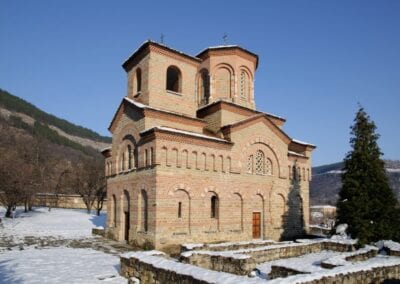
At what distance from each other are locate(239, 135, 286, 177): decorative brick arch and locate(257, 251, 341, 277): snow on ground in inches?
246

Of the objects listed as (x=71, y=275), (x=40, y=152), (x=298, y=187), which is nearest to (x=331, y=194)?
(x=40, y=152)

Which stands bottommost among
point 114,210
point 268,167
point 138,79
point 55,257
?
point 55,257

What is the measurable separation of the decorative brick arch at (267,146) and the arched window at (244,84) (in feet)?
13.2

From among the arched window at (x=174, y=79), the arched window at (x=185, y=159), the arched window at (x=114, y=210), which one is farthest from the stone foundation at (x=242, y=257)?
the arched window at (x=174, y=79)

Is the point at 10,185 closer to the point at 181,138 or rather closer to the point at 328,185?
the point at 181,138

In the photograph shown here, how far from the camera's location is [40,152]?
210 ft

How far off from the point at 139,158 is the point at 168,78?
22.2ft

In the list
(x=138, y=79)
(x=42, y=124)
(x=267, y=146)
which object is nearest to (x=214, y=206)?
(x=267, y=146)

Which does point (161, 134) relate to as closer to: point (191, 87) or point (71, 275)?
point (191, 87)

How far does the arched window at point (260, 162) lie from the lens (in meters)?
20.5

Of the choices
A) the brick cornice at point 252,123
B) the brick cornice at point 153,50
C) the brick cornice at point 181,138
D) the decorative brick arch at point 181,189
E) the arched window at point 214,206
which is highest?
the brick cornice at point 153,50

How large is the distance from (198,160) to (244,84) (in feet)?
27.6

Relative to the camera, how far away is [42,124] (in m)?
113

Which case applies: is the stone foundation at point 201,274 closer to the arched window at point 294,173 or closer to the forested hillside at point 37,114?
the arched window at point 294,173
